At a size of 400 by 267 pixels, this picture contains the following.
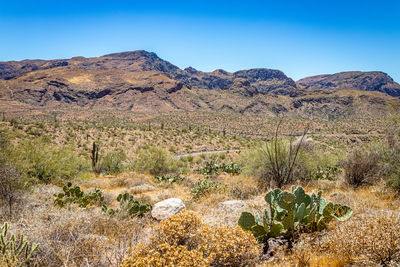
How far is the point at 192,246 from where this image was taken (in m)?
3.36

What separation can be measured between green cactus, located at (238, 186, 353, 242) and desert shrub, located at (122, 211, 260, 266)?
0.68 m

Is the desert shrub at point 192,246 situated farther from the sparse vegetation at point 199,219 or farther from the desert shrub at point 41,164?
→ the desert shrub at point 41,164

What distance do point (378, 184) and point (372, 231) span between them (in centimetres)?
615

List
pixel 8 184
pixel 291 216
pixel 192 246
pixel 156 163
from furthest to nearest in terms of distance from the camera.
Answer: pixel 156 163 → pixel 8 184 → pixel 291 216 → pixel 192 246

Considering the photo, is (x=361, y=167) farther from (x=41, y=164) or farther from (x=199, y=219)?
(x=41, y=164)

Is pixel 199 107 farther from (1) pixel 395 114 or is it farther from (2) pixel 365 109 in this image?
(1) pixel 395 114

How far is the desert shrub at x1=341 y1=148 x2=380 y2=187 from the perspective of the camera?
8.48 metres

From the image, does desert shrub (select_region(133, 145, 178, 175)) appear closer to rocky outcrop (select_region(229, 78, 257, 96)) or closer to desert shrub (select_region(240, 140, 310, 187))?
desert shrub (select_region(240, 140, 310, 187))

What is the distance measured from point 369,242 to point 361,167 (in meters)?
6.90

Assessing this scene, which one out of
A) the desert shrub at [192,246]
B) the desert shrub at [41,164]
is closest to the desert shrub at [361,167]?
the desert shrub at [192,246]

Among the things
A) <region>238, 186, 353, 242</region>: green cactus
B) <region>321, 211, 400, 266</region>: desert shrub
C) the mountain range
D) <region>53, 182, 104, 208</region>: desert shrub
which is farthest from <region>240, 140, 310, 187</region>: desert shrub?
the mountain range

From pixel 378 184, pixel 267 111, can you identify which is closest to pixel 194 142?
pixel 378 184

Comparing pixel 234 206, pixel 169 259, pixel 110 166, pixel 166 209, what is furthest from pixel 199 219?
pixel 110 166

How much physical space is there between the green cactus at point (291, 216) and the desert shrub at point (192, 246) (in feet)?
2.22
